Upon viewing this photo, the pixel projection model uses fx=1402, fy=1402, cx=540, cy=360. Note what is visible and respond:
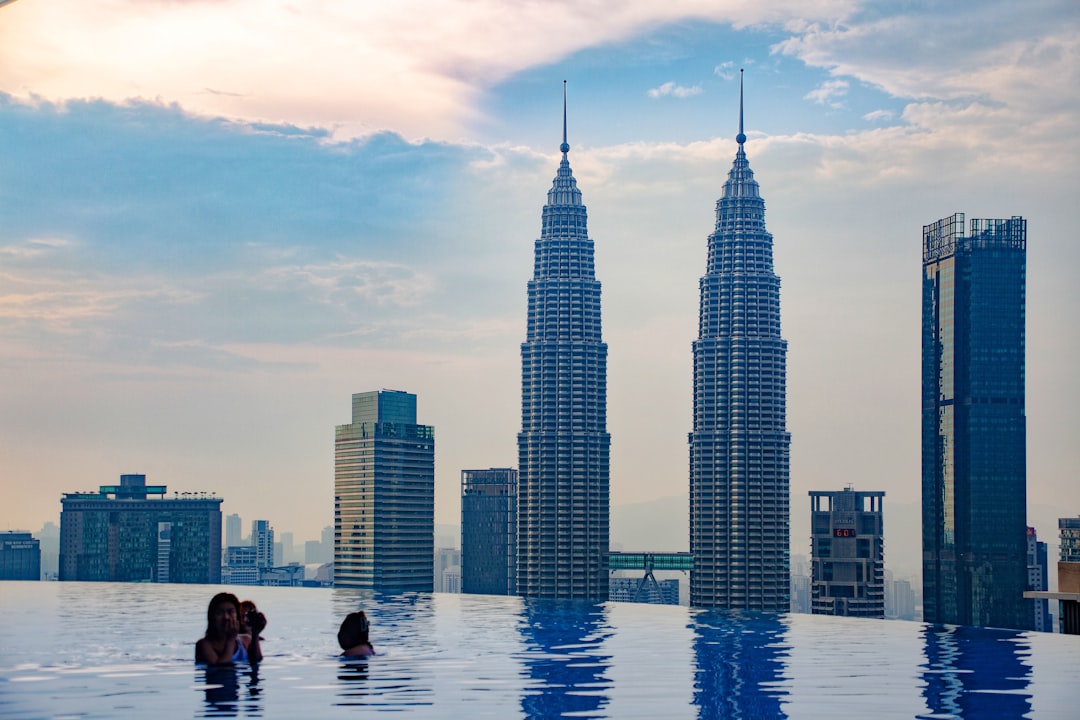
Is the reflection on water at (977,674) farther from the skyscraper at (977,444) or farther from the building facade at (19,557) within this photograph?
the building facade at (19,557)

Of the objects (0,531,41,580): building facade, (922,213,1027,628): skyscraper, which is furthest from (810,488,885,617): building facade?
(0,531,41,580): building facade

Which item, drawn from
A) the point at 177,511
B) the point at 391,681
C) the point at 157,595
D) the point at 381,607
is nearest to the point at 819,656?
the point at 391,681

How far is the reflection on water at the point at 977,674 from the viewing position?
17.7 meters

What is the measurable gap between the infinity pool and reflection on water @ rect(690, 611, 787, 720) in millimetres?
53

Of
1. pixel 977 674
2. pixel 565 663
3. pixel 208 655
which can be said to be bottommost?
pixel 565 663

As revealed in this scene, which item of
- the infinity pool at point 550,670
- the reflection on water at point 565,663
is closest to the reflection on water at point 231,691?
the infinity pool at point 550,670

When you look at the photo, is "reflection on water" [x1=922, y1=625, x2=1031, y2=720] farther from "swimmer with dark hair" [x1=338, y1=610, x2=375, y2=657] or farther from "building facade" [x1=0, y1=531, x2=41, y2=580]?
"building facade" [x1=0, y1=531, x2=41, y2=580]

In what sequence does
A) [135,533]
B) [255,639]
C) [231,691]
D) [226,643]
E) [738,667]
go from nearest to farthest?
1. [231,691]
2. [226,643]
3. [255,639]
4. [738,667]
5. [135,533]

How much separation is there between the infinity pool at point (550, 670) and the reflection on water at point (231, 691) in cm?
4

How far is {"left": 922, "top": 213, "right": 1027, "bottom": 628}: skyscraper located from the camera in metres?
173

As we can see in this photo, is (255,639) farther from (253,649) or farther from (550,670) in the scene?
(550,670)

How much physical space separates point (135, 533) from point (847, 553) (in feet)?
298

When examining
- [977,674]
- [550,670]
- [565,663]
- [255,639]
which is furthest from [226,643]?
[977,674]

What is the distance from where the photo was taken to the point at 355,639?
83.3ft
